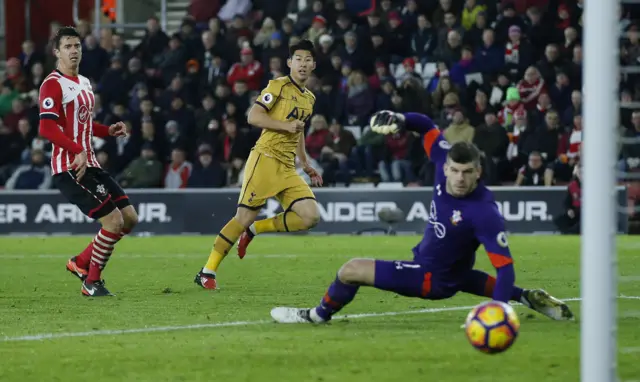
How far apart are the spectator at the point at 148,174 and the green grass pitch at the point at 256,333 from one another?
8.48m

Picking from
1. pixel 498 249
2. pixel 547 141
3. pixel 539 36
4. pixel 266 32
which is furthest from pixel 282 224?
pixel 266 32

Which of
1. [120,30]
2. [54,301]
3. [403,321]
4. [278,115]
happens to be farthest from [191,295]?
[120,30]

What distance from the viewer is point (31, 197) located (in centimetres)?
2080

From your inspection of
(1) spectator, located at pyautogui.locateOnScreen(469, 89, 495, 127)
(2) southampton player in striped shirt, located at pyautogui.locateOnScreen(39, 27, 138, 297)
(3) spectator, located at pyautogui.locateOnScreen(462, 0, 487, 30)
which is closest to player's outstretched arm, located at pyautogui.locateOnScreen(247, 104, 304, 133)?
(2) southampton player in striped shirt, located at pyautogui.locateOnScreen(39, 27, 138, 297)

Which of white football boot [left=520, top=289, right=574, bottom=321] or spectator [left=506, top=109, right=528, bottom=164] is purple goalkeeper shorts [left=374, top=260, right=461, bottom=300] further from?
spectator [left=506, top=109, right=528, bottom=164]

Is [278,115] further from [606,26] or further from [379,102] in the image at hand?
[379,102]

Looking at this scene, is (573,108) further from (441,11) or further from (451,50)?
(441,11)

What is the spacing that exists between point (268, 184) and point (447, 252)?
12.7 feet

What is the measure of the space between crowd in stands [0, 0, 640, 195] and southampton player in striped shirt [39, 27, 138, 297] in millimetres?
10584

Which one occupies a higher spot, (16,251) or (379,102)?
(379,102)

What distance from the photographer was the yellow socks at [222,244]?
A: 1062 centimetres

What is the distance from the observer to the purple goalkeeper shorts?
7375 mm

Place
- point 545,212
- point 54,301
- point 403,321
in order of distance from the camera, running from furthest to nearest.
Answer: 1. point 545,212
2. point 54,301
3. point 403,321

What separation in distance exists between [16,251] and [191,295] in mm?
7042
